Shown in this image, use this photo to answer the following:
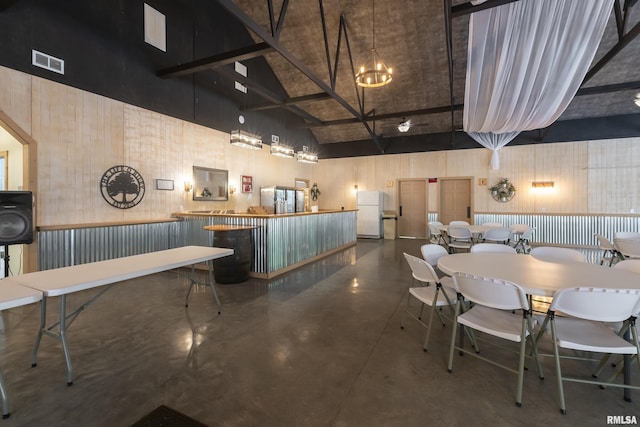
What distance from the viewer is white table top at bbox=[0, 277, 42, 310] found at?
5.41 feet

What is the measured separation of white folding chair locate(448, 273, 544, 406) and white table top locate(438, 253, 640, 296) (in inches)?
5.9

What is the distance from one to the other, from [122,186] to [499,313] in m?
5.89

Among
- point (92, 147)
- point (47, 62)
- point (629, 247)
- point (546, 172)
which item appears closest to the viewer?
point (47, 62)

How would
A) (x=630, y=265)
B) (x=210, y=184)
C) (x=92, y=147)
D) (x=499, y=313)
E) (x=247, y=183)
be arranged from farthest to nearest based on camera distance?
(x=247, y=183), (x=210, y=184), (x=92, y=147), (x=630, y=265), (x=499, y=313)

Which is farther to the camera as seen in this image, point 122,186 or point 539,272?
point 122,186

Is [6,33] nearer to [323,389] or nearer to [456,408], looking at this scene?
[323,389]

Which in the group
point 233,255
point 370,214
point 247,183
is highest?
point 247,183

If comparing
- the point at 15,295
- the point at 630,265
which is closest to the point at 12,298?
the point at 15,295

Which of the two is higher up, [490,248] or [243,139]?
[243,139]

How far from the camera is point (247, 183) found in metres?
8.01

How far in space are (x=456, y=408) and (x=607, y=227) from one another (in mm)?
9547

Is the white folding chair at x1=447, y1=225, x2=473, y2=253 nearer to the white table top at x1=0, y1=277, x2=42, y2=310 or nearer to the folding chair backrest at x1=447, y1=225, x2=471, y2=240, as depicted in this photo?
the folding chair backrest at x1=447, y1=225, x2=471, y2=240

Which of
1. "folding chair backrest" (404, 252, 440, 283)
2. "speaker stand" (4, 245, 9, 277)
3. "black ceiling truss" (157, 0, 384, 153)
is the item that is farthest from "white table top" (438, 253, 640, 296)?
"speaker stand" (4, 245, 9, 277)

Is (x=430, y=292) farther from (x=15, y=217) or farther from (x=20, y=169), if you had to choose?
(x=20, y=169)
